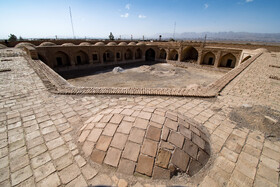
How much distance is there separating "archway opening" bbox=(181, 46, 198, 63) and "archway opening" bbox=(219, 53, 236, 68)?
15.8 feet

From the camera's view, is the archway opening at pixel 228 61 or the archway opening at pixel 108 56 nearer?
the archway opening at pixel 228 61

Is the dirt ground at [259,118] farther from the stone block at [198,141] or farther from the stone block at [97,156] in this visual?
the stone block at [97,156]

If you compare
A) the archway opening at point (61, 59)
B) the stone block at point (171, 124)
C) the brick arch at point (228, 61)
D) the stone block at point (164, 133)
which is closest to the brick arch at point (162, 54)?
the brick arch at point (228, 61)

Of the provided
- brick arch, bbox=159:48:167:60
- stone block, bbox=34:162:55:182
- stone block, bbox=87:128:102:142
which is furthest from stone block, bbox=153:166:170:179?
brick arch, bbox=159:48:167:60

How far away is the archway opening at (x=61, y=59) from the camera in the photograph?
18203mm

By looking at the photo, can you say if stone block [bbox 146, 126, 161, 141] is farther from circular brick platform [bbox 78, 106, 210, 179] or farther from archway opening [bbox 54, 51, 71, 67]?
archway opening [bbox 54, 51, 71, 67]

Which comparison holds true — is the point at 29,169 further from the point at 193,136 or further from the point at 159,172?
the point at 193,136

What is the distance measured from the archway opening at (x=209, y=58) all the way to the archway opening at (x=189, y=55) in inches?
73.8

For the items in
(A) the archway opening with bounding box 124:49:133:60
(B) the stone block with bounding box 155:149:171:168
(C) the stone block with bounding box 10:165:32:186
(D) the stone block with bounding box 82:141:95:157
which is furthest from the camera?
(A) the archway opening with bounding box 124:49:133:60

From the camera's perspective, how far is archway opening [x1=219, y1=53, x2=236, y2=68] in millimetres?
21344

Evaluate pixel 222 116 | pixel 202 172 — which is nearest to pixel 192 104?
pixel 222 116

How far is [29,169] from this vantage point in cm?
240

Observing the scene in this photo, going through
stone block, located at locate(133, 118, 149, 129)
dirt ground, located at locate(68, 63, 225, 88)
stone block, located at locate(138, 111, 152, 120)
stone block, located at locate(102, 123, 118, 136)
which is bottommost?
dirt ground, located at locate(68, 63, 225, 88)

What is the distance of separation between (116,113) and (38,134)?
2027 mm
